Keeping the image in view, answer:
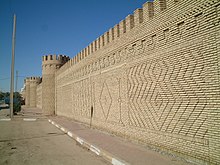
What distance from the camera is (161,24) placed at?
6129 millimetres

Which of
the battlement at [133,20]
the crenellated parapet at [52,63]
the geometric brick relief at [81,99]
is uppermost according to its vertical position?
the crenellated parapet at [52,63]

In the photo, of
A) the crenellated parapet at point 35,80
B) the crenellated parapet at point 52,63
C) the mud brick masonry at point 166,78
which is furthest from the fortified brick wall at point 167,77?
the crenellated parapet at point 35,80

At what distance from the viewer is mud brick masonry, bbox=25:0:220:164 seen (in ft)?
15.3

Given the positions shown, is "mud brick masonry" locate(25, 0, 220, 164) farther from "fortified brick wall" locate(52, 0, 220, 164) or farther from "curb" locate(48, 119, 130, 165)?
"curb" locate(48, 119, 130, 165)

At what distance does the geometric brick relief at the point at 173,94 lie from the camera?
4.91 metres

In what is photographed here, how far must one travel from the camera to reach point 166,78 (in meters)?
5.93

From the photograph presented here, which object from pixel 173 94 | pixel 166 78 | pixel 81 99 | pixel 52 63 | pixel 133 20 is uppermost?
pixel 52 63

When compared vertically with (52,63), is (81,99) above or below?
below

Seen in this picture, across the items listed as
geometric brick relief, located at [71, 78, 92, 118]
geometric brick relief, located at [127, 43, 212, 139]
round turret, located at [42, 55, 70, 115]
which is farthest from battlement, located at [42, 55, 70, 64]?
geometric brick relief, located at [127, 43, 212, 139]

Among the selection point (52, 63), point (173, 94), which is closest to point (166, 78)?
point (173, 94)

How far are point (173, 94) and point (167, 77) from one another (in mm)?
528

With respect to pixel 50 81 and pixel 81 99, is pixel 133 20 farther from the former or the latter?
pixel 50 81

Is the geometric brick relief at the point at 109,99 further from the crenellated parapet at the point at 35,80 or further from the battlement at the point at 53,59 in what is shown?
the crenellated parapet at the point at 35,80

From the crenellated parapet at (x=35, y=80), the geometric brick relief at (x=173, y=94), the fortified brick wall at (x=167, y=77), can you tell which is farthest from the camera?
the crenellated parapet at (x=35, y=80)
